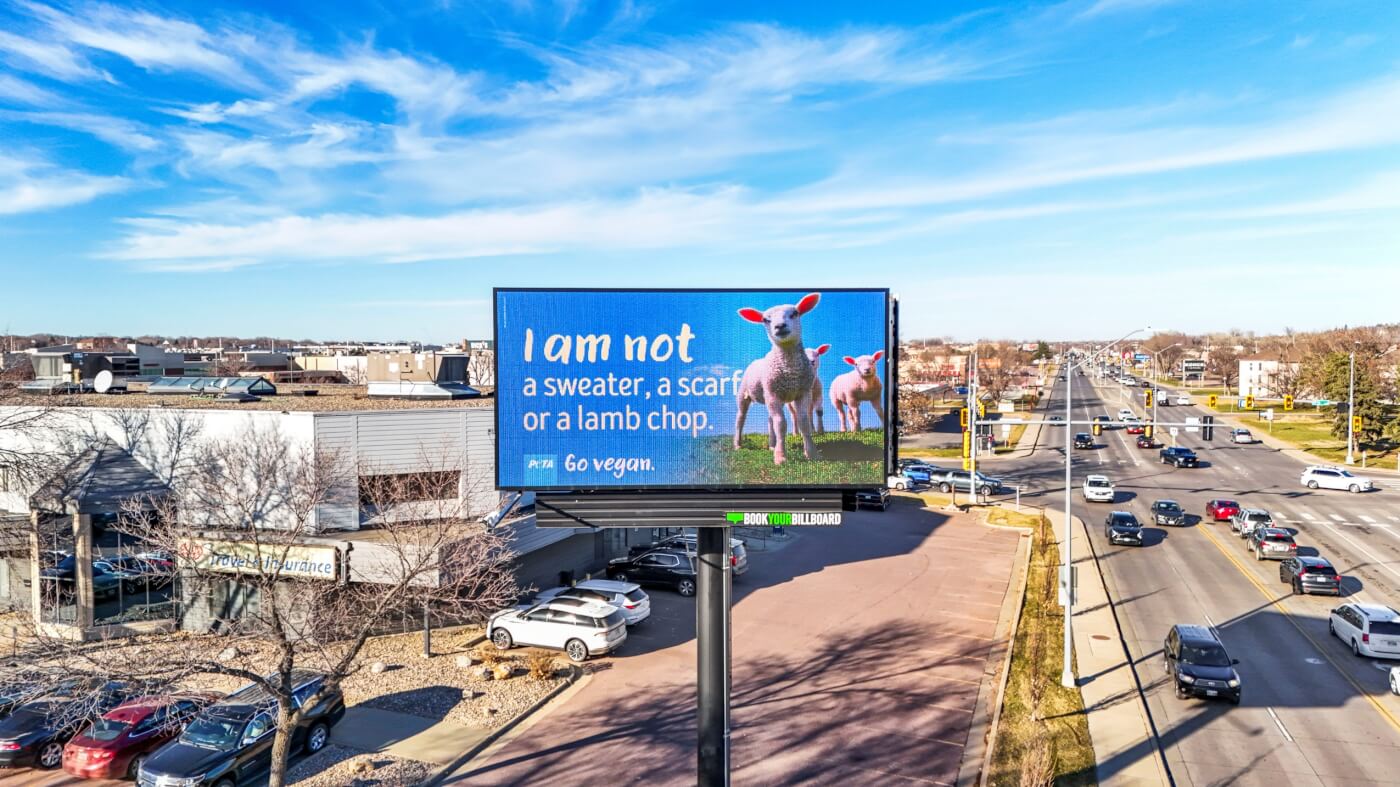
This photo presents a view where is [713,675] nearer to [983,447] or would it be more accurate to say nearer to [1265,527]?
[1265,527]

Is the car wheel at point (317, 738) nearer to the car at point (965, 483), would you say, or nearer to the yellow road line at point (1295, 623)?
the yellow road line at point (1295, 623)

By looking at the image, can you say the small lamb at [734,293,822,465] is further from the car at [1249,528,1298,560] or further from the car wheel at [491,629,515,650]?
the car at [1249,528,1298,560]

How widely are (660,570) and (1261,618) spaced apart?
60.8 feet

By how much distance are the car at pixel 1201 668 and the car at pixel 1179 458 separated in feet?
141

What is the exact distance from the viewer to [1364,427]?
60.0 metres

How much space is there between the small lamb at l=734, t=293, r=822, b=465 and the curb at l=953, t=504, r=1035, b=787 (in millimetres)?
7455

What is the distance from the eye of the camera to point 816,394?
1297cm

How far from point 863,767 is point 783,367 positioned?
8.16 metres

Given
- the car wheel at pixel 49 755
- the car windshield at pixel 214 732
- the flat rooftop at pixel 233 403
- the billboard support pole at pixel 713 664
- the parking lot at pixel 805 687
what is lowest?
the parking lot at pixel 805 687

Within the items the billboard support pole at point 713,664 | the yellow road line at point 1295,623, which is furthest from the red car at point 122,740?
the yellow road line at point 1295,623

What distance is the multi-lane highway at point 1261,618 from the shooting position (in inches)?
632

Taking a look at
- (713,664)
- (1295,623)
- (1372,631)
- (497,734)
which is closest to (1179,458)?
(1295,623)

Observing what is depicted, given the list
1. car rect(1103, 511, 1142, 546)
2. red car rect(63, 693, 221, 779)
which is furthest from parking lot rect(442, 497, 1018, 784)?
car rect(1103, 511, 1142, 546)

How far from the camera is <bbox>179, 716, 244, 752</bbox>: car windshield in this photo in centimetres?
1497
